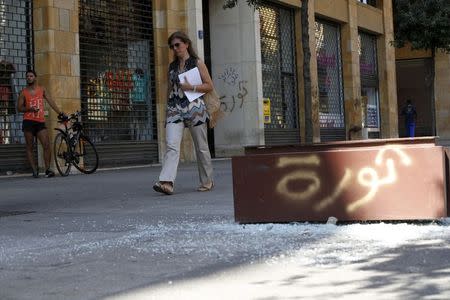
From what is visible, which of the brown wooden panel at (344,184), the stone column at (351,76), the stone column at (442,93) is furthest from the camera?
the stone column at (442,93)

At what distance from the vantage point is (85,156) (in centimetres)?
1338

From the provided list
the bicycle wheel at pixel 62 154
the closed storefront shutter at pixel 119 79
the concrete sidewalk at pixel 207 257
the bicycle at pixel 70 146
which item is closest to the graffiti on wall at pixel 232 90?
the closed storefront shutter at pixel 119 79

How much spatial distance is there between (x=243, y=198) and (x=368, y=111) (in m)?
21.7

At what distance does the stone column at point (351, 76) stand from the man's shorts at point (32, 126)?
14479 millimetres

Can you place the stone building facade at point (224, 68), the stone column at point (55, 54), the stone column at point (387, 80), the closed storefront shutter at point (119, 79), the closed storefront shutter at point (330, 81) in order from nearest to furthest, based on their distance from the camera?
the stone column at point (55, 54) < the stone building facade at point (224, 68) < the closed storefront shutter at point (119, 79) < the closed storefront shutter at point (330, 81) < the stone column at point (387, 80)

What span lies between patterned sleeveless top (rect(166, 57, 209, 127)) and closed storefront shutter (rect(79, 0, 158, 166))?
20.3 ft

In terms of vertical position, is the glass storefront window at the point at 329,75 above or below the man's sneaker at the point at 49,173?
above

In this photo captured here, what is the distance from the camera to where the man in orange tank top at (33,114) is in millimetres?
11789

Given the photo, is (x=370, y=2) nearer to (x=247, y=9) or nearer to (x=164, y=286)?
(x=247, y=9)

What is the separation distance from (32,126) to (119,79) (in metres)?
3.42

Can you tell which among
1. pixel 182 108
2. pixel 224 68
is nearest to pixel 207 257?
pixel 182 108

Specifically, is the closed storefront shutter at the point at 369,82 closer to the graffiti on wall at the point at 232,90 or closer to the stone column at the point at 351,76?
the stone column at the point at 351,76

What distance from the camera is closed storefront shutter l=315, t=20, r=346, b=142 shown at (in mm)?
22938

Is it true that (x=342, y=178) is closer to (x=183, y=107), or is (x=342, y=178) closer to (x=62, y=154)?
(x=183, y=107)
